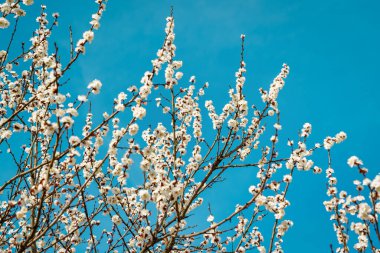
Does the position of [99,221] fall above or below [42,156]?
below

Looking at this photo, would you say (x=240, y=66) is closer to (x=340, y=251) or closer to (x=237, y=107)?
(x=237, y=107)

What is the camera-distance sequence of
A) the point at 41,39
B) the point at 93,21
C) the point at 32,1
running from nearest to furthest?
the point at 93,21 < the point at 32,1 < the point at 41,39

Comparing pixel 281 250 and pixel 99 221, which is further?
pixel 281 250

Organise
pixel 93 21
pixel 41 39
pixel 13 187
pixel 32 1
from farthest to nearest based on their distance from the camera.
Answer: pixel 41 39, pixel 13 187, pixel 32 1, pixel 93 21

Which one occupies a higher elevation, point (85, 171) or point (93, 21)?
point (93, 21)

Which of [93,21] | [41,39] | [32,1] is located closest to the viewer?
[93,21]

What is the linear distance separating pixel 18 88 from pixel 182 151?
3.34 meters

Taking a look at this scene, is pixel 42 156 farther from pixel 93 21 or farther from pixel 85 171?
pixel 93 21

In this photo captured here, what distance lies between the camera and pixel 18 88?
24.2 feet

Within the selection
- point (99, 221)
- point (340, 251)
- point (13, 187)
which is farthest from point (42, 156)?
point (340, 251)

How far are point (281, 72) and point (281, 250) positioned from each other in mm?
3654

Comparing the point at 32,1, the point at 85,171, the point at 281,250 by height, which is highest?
the point at 32,1

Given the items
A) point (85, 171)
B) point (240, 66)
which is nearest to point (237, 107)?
point (240, 66)

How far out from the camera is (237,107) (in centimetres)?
730
